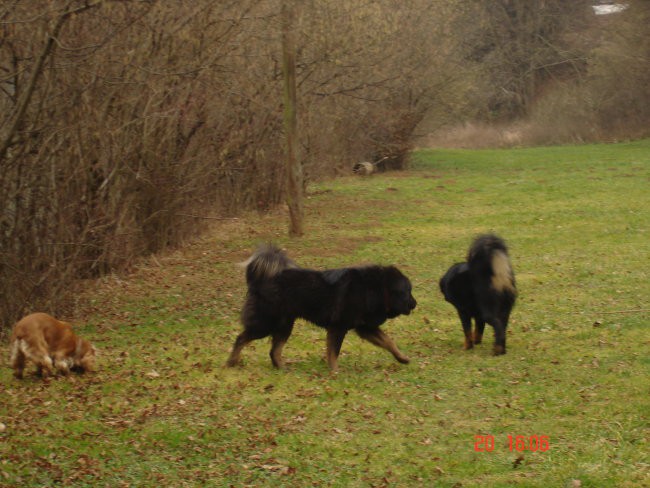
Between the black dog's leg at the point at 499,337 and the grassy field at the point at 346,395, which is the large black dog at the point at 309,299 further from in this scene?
the black dog's leg at the point at 499,337

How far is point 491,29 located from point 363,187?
29303 mm

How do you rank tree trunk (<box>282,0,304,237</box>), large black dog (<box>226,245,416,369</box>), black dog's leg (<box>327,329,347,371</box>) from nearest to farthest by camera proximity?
1. large black dog (<box>226,245,416,369</box>)
2. black dog's leg (<box>327,329,347,371</box>)
3. tree trunk (<box>282,0,304,237</box>)

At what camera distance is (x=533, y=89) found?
5894 centimetres

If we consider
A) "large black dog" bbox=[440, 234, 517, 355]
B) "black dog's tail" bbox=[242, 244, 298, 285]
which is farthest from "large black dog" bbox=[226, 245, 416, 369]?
"large black dog" bbox=[440, 234, 517, 355]

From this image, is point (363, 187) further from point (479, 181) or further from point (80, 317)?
point (80, 317)

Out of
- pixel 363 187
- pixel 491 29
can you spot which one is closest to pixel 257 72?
pixel 363 187

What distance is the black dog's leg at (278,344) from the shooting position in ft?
33.2

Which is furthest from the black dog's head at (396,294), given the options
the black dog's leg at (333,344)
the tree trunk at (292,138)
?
the tree trunk at (292,138)

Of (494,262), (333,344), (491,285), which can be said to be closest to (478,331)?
(491,285)

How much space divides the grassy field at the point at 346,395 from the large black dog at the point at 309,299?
492mm

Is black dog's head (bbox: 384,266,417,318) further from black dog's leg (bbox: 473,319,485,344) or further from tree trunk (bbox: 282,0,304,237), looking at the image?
tree trunk (bbox: 282,0,304,237)

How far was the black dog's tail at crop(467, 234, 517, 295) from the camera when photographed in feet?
35.2
